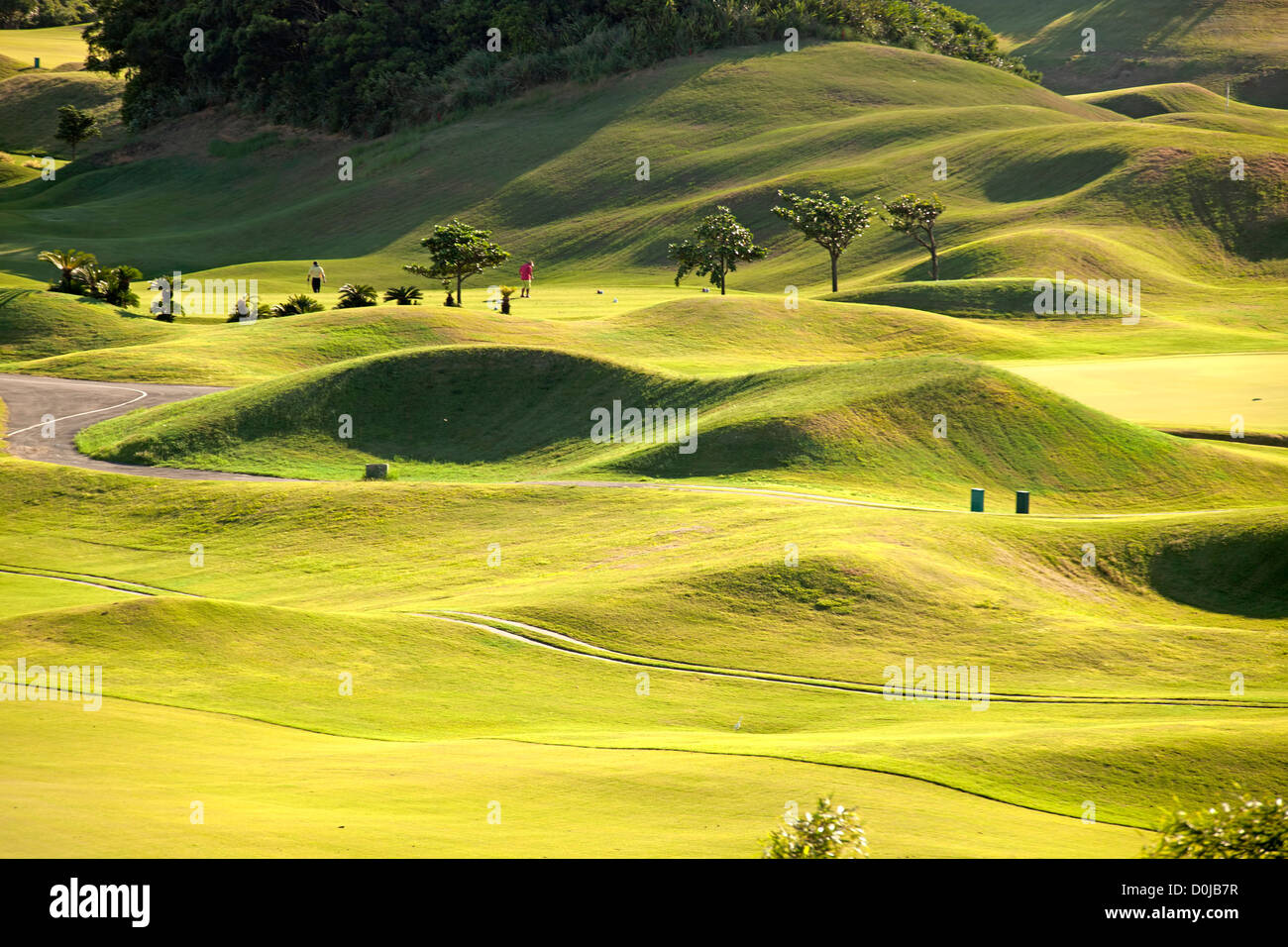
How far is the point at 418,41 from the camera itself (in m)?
131

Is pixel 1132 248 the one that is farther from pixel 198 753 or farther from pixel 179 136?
pixel 179 136

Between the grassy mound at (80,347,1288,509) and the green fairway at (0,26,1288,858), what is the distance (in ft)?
0.48

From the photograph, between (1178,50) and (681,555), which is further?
(1178,50)

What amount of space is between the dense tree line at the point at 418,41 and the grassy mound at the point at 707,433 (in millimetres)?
87172

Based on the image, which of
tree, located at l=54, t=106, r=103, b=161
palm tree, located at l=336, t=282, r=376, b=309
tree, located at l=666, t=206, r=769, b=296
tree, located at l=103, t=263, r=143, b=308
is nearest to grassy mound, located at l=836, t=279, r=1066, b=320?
tree, located at l=666, t=206, r=769, b=296

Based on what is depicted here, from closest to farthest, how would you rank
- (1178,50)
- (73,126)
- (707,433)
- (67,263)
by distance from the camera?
(707,433)
(67,263)
(73,126)
(1178,50)

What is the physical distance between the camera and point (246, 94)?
13238 centimetres

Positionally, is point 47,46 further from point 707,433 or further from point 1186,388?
point 1186,388

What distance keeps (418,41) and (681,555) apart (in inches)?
4534

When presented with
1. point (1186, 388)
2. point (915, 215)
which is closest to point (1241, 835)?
point (1186, 388)

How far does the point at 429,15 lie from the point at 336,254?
135 feet

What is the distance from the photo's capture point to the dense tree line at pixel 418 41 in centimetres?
12600

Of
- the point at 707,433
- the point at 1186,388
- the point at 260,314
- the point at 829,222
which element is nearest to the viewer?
the point at 707,433
